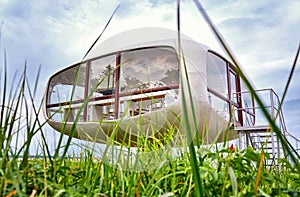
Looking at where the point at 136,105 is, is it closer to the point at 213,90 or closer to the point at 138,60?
the point at 138,60

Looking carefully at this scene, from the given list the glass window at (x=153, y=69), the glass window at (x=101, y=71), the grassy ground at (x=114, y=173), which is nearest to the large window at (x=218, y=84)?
the glass window at (x=153, y=69)

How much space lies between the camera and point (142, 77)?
580cm

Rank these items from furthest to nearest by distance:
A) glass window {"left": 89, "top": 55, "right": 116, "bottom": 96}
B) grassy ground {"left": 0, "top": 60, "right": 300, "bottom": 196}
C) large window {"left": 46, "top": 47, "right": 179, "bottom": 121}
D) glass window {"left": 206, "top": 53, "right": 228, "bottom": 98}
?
glass window {"left": 89, "top": 55, "right": 116, "bottom": 96}, glass window {"left": 206, "top": 53, "right": 228, "bottom": 98}, large window {"left": 46, "top": 47, "right": 179, "bottom": 121}, grassy ground {"left": 0, "top": 60, "right": 300, "bottom": 196}

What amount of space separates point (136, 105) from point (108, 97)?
830mm

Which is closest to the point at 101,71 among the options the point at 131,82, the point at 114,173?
the point at 131,82

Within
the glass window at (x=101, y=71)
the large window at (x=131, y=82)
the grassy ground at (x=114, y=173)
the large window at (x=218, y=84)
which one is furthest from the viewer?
the glass window at (x=101, y=71)

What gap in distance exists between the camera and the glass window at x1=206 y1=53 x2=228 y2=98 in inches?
248

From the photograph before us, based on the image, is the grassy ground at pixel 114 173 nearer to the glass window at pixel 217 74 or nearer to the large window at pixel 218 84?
the large window at pixel 218 84

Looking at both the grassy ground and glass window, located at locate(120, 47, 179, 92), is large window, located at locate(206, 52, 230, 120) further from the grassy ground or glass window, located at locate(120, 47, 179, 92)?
the grassy ground

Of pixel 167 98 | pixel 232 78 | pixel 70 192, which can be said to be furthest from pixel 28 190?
pixel 232 78

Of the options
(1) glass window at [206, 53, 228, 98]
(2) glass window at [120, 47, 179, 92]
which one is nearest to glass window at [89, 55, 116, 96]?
(2) glass window at [120, 47, 179, 92]

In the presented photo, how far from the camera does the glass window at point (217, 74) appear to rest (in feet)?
20.7

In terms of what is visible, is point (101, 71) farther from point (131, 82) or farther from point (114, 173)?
point (114, 173)

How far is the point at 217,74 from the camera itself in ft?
22.3
